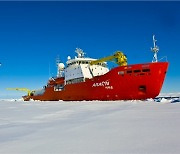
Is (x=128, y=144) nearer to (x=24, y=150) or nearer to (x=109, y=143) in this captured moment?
(x=109, y=143)

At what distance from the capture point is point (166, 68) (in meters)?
26.0

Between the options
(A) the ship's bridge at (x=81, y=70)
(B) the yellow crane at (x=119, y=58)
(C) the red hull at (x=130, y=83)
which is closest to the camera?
(C) the red hull at (x=130, y=83)

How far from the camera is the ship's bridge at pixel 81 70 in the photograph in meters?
33.4

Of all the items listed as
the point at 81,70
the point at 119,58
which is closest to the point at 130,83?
the point at 119,58

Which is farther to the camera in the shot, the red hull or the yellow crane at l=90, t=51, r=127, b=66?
the yellow crane at l=90, t=51, r=127, b=66

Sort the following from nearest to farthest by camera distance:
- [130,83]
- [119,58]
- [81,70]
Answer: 1. [130,83]
2. [119,58]
3. [81,70]

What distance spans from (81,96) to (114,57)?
7.22 m

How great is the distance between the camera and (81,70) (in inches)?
1314

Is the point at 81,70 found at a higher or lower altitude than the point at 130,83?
higher

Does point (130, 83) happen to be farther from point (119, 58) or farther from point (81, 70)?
point (81, 70)

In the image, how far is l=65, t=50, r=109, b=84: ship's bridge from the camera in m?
33.4

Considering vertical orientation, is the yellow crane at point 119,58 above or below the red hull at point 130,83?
above

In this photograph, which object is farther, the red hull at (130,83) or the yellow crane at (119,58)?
the yellow crane at (119,58)

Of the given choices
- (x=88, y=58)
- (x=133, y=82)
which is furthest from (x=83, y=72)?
(x=133, y=82)
